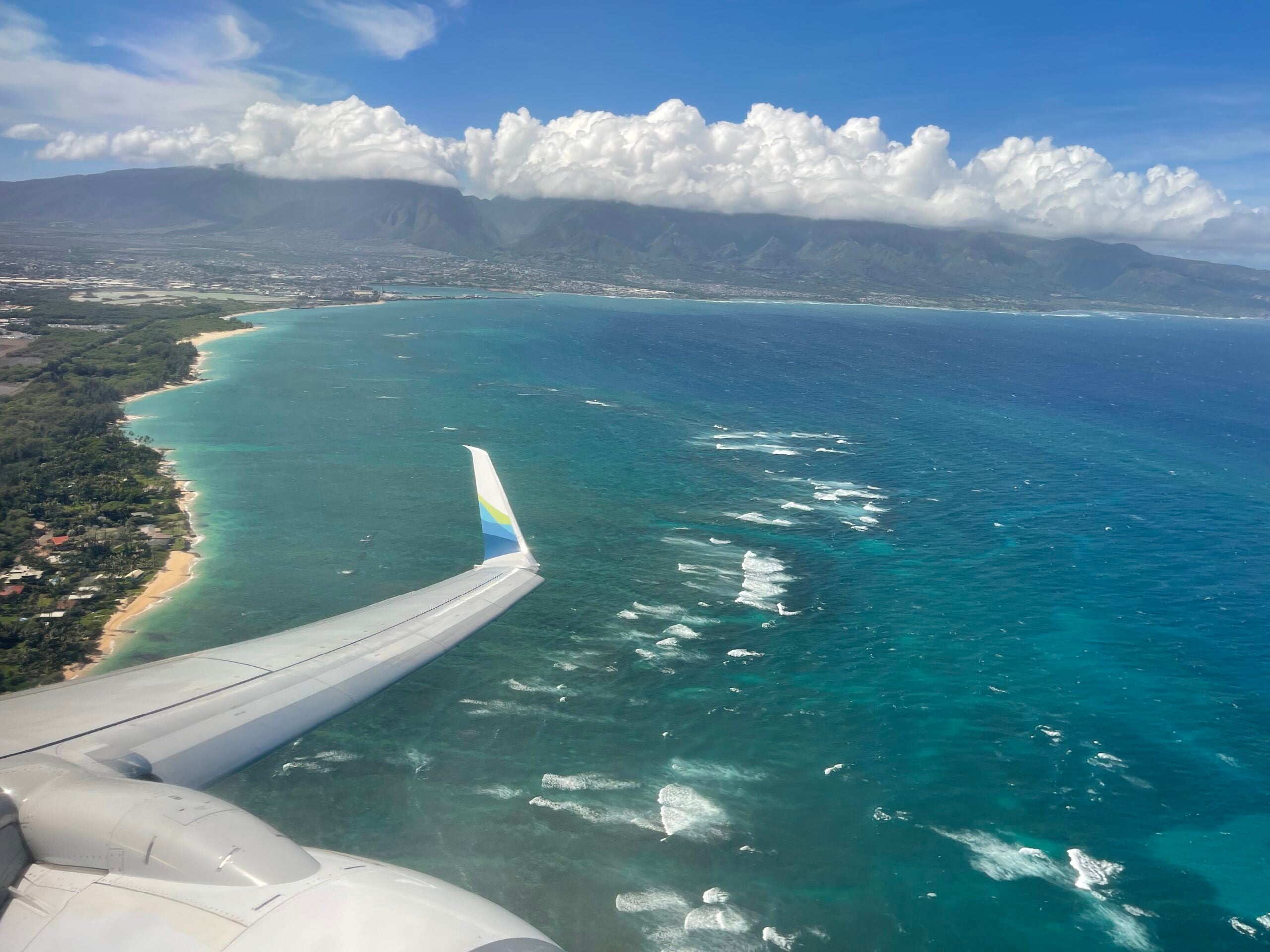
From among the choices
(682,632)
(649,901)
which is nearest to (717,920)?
(649,901)

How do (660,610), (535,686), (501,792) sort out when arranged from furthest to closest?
(660,610) → (535,686) → (501,792)

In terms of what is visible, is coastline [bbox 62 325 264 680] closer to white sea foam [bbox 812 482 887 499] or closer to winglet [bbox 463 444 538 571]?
winglet [bbox 463 444 538 571]

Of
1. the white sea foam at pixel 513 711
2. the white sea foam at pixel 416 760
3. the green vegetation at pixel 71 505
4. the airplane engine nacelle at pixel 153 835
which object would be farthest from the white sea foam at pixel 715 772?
the green vegetation at pixel 71 505

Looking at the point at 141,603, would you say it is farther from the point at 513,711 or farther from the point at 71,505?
the point at 513,711

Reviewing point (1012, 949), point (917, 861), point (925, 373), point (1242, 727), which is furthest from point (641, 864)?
point (925, 373)

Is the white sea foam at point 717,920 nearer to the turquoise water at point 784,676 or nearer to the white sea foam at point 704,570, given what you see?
the turquoise water at point 784,676

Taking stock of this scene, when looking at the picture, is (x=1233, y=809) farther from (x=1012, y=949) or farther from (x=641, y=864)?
(x=641, y=864)

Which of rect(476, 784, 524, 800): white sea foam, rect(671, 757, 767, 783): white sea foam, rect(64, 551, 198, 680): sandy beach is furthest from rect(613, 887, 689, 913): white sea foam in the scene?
rect(64, 551, 198, 680): sandy beach
